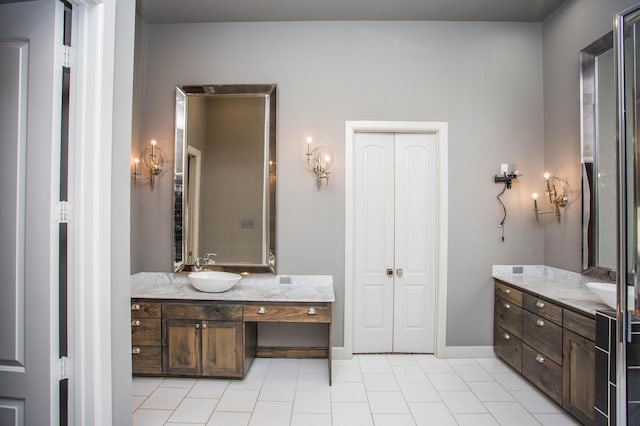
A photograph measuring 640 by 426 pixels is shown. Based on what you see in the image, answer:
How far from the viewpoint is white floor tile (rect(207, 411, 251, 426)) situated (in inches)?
83.7

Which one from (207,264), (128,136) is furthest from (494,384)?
(128,136)

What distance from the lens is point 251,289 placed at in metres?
2.96

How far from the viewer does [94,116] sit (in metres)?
1.36

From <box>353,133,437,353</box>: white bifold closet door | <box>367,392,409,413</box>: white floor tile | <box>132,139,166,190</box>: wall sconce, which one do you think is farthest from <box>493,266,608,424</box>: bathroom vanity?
<box>132,139,166,190</box>: wall sconce

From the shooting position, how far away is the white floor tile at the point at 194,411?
2.17m

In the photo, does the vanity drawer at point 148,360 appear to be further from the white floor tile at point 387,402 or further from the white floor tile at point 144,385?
→ the white floor tile at point 387,402

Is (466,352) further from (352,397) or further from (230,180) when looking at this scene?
(230,180)

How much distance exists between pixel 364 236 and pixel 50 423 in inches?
103

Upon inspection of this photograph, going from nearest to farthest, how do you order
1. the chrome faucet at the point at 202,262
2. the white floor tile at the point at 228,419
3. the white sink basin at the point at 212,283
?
the white floor tile at the point at 228,419, the white sink basin at the point at 212,283, the chrome faucet at the point at 202,262

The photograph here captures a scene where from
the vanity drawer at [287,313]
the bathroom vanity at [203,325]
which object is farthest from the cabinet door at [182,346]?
the vanity drawer at [287,313]

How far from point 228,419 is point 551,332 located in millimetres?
2539

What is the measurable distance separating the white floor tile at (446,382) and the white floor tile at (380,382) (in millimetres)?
351

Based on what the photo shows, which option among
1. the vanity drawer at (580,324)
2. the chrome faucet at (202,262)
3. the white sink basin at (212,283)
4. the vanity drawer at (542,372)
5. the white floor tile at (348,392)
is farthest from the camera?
the chrome faucet at (202,262)

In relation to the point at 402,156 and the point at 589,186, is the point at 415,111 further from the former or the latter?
the point at 589,186
